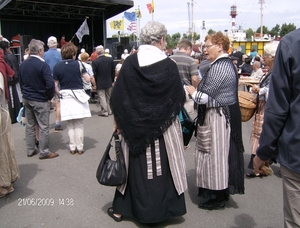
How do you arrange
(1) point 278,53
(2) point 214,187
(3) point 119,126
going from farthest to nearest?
1. (2) point 214,187
2. (3) point 119,126
3. (1) point 278,53

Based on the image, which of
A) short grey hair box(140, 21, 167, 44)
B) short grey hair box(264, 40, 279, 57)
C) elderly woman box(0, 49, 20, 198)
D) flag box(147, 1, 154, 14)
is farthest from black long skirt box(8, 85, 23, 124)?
flag box(147, 1, 154, 14)

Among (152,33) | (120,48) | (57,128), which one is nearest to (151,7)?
(120,48)

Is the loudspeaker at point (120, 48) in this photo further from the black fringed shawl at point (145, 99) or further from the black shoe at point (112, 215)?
the black fringed shawl at point (145, 99)

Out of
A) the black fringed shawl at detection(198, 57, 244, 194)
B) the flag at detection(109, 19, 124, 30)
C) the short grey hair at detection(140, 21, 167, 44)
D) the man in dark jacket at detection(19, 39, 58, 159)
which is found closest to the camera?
the short grey hair at detection(140, 21, 167, 44)

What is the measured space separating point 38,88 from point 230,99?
3160mm

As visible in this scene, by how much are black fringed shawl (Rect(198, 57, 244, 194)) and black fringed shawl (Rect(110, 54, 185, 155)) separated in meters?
0.41

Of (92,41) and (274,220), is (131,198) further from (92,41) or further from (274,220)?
(92,41)

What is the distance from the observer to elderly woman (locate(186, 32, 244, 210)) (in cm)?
330

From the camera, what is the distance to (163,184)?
10.3 ft

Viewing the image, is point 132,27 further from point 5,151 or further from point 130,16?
point 5,151

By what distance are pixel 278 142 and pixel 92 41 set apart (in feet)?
68.3

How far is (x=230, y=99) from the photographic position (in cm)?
339

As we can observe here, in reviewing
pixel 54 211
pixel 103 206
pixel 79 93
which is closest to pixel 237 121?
pixel 103 206

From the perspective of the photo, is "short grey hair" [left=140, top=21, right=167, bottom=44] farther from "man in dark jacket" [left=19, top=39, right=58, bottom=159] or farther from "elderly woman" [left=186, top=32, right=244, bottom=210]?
"man in dark jacket" [left=19, top=39, right=58, bottom=159]
